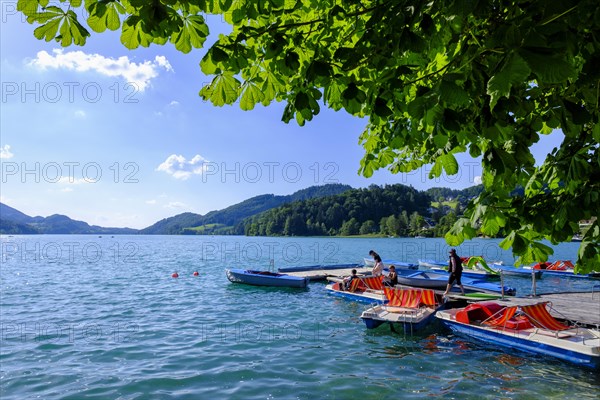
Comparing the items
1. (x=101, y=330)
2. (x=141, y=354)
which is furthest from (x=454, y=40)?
(x=101, y=330)

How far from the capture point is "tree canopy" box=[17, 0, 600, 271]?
2.58 metres

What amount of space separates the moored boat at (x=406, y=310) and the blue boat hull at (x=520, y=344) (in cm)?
106

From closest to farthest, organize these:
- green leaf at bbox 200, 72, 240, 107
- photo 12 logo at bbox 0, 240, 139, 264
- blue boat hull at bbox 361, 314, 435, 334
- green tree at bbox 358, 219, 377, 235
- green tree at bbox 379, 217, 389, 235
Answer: green leaf at bbox 200, 72, 240, 107, blue boat hull at bbox 361, 314, 435, 334, photo 12 logo at bbox 0, 240, 139, 264, green tree at bbox 379, 217, 389, 235, green tree at bbox 358, 219, 377, 235

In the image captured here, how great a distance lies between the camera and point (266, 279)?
30.8 m

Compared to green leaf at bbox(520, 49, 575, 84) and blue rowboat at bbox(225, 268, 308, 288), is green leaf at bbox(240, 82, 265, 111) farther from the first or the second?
blue rowboat at bbox(225, 268, 308, 288)

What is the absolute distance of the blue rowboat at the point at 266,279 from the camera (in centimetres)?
2967

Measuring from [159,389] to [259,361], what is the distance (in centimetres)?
327

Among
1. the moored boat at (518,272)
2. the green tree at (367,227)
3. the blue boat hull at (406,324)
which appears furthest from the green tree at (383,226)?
the blue boat hull at (406,324)

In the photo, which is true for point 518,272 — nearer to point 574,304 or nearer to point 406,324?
point 574,304

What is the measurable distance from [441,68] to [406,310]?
14.5m

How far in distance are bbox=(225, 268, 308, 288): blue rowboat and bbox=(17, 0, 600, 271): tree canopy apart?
25.6 meters

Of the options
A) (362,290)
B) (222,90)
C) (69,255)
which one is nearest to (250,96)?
(222,90)

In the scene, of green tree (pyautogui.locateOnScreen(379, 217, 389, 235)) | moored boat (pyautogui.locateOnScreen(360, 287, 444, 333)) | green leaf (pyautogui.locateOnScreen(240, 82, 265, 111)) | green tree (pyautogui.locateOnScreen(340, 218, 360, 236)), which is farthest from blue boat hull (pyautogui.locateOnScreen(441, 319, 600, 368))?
green tree (pyautogui.locateOnScreen(340, 218, 360, 236))

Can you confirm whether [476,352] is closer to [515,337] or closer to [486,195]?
[515,337]
